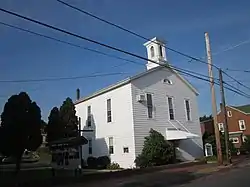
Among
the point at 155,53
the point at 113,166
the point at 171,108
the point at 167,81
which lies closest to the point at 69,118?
the point at 113,166

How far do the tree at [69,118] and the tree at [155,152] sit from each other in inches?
356

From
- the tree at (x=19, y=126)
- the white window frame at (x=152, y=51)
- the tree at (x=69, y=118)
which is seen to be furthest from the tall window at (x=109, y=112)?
the tree at (x=19, y=126)

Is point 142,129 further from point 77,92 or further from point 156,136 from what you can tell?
point 77,92

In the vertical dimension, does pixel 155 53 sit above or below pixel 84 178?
above

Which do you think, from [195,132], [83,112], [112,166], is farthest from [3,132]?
[195,132]

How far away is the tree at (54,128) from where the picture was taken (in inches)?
1295

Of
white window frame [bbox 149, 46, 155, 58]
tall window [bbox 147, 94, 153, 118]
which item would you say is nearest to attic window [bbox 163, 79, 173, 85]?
white window frame [bbox 149, 46, 155, 58]

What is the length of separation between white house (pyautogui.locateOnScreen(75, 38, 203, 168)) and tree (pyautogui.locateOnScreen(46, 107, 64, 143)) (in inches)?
88.2

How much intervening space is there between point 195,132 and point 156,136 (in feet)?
23.3

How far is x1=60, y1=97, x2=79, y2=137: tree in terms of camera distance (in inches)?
1321

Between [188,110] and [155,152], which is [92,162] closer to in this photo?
[155,152]

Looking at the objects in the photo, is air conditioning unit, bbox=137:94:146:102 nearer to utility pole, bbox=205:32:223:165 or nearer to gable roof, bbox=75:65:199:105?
gable roof, bbox=75:65:199:105

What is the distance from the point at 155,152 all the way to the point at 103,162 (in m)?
5.51

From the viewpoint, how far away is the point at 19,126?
20.4 meters
